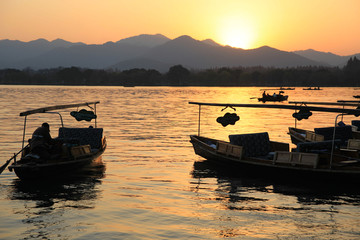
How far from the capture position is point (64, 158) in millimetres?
22109

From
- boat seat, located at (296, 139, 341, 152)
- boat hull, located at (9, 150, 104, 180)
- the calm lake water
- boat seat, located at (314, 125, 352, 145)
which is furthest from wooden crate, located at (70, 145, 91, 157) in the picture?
boat seat, located at (314, 125, 352, 145)

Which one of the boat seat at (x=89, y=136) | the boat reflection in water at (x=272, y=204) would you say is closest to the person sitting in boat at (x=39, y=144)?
the boat seat at (x=89, y=136)

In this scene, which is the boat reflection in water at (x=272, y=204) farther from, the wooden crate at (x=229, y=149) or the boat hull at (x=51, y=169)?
the boat hull at (x=51, y=169)

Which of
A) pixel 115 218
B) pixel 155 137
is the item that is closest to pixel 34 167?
pixel 115 218

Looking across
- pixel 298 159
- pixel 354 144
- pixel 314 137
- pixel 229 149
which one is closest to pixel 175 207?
pixel 298 159

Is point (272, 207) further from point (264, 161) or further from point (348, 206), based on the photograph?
point (264, 161)

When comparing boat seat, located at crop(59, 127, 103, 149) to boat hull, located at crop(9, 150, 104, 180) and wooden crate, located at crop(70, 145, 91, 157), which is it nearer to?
wooden crate, located at crop(70, 145, 91, 157)

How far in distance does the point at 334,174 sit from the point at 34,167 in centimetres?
1294

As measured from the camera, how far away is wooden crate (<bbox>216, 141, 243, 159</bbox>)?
2300 centimetres

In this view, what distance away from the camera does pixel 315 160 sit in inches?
800

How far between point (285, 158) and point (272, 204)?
4.16m

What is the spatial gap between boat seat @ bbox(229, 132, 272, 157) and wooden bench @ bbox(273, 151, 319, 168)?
7.10 ft

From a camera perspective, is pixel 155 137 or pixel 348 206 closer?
pixel 348 206

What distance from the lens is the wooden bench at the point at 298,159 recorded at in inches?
803
